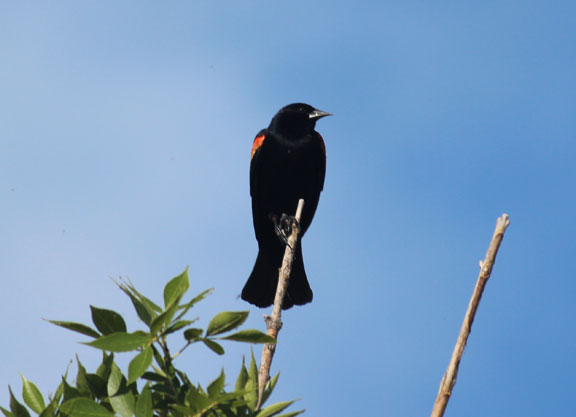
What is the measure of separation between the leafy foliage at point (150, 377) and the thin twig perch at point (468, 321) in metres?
0.34

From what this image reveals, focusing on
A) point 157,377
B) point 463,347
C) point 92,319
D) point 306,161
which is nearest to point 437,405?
point 463,347

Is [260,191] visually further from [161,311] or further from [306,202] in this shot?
[161,311]

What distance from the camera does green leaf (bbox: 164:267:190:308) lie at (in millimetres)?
1332

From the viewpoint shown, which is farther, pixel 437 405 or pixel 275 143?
pixel 275 143

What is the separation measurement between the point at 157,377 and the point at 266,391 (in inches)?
12.5

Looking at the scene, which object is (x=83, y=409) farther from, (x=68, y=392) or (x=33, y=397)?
(x=33, y=397)

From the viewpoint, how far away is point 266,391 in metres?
1.62

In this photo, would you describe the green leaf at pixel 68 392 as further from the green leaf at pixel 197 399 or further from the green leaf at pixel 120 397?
the green leaf at pixel 197 399

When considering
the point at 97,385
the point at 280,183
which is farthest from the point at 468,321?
the point at 280,183

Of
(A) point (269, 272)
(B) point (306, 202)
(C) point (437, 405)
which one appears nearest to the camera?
(C) point (437, 405)

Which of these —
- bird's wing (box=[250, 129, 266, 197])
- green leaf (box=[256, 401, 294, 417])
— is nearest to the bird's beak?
bird's wing (box=[250, 129, 266, 197])

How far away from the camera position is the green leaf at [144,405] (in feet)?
4.33

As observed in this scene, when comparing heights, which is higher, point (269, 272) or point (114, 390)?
point (269, 272)

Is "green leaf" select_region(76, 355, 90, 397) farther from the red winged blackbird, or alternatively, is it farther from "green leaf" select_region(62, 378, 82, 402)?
the red winged blackbird
